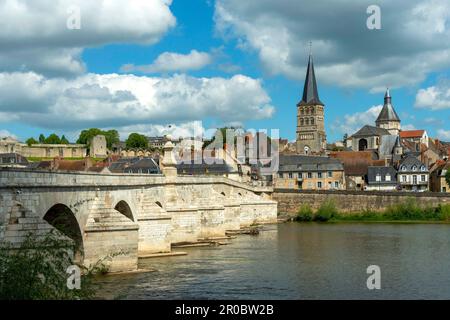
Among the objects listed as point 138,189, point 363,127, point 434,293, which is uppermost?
point 363,127

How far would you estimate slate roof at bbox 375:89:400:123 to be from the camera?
132000mm

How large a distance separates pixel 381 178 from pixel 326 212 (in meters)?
15.7

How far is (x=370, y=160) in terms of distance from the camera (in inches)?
3383

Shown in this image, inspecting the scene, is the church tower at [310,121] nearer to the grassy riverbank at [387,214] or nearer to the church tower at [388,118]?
the church tower at [388,118]

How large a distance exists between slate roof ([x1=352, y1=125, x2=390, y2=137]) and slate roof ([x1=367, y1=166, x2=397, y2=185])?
3527 cm

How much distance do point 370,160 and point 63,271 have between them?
74.1 m

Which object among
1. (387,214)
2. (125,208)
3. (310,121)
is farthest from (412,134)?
(125,208)

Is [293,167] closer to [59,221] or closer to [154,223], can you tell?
[154,223]

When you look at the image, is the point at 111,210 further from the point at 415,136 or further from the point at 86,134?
the point at 86,134

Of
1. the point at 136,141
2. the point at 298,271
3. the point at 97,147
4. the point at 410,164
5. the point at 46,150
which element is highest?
the point at 136,141

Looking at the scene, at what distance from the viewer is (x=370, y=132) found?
11656cm
